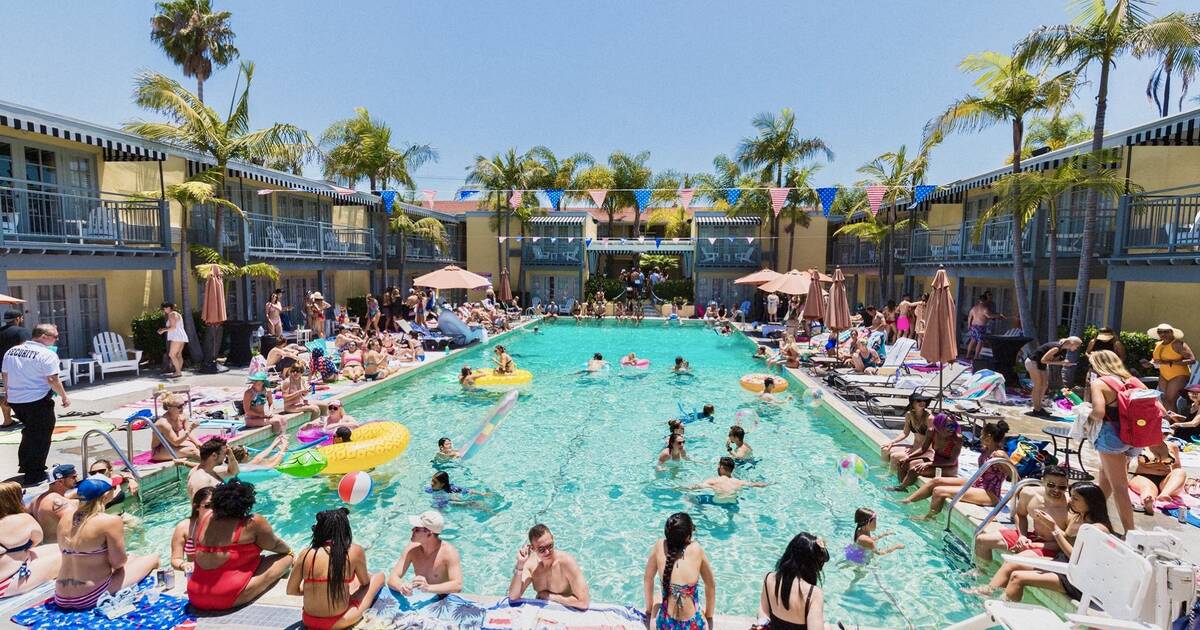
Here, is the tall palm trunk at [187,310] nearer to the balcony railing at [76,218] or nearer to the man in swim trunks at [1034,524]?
the balcony railing at [76,218]

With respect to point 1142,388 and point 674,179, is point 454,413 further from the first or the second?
point 674,179

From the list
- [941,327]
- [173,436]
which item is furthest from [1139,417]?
[173,436]

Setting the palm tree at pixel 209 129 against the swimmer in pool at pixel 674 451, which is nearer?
Answer: the swimmer in pool at pixel 674 451

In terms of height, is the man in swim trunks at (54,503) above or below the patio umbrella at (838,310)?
below

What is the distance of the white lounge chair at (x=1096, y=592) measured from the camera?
11.0 feet

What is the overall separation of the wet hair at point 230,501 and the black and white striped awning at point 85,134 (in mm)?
9966

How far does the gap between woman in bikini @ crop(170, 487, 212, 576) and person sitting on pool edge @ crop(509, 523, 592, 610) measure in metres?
2.46

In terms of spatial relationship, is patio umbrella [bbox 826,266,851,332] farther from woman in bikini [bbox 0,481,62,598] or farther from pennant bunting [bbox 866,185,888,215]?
woman in bikini [bbox 0,481,62,598]

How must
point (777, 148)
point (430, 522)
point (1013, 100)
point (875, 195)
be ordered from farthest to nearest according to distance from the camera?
point (777, 148)
point (875, 195)
point (1013, 100)
point (430, 522)

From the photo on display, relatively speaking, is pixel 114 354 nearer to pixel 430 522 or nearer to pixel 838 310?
pixel 430 522

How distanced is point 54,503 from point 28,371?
2.04m

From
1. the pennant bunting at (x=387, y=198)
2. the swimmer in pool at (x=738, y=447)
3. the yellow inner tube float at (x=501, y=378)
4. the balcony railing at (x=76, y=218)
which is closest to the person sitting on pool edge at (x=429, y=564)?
the swimmer in pool at (x=738, y=447)

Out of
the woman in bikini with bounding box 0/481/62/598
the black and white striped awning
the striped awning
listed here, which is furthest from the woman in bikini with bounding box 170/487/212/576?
the striped awning

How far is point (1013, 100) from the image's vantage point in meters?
12.5
